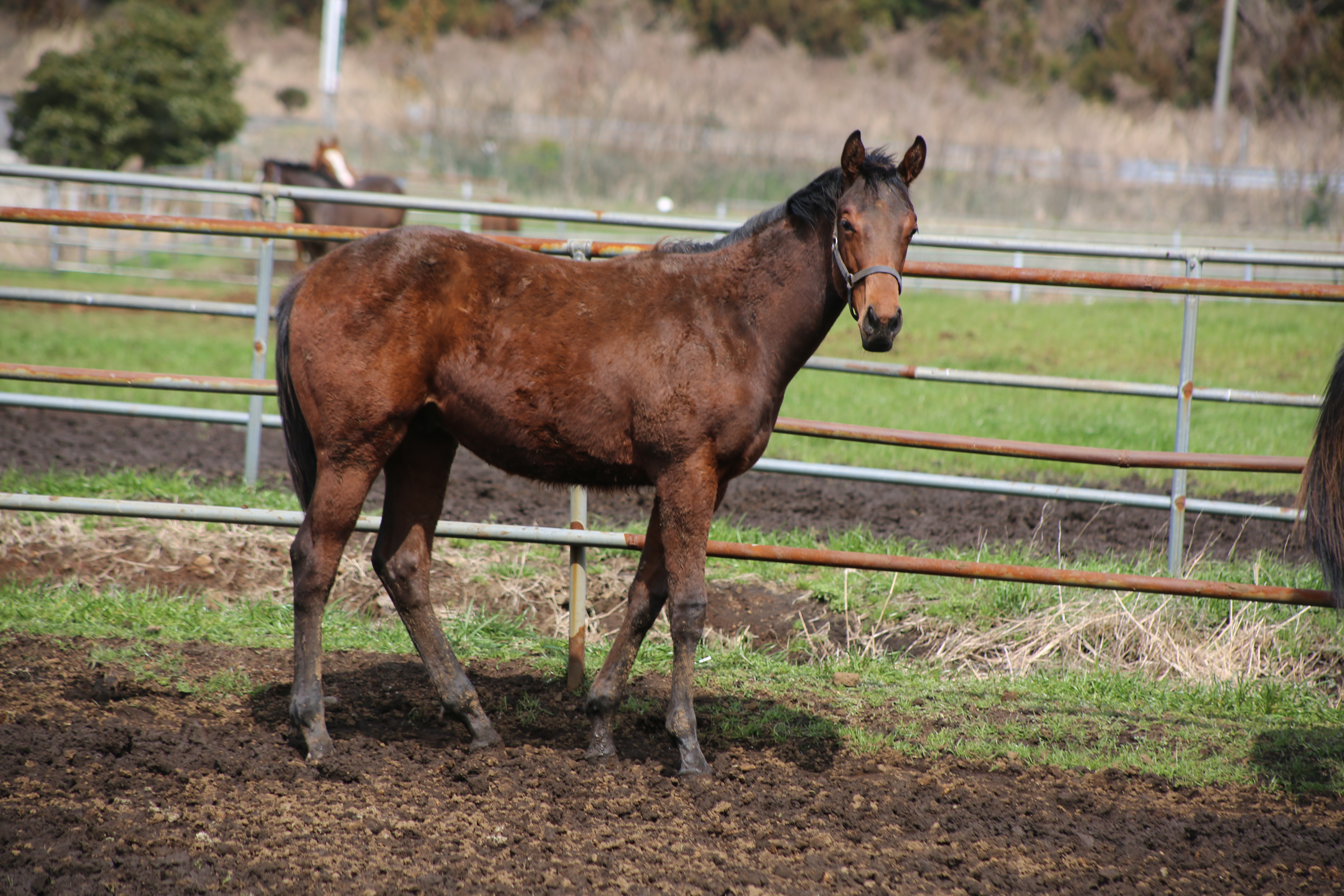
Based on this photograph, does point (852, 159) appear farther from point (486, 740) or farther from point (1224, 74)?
point (1224, 74)

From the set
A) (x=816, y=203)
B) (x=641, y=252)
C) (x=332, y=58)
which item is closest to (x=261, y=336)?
(x=641, y=252)

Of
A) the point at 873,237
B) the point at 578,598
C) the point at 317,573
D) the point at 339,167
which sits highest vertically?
the point at 339,167

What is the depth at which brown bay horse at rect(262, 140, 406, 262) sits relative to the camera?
1324cm

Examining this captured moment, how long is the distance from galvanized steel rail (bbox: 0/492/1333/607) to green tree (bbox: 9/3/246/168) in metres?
18.5

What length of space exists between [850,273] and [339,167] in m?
12.2

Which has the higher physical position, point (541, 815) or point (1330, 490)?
point (1330, 490)

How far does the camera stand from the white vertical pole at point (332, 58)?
24.2 meters

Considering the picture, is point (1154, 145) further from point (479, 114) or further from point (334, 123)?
point (334, 123)

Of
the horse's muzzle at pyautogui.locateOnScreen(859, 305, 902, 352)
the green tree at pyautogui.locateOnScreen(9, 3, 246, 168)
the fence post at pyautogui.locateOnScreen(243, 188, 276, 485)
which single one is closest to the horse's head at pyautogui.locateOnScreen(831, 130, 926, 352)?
the horse's muzzle at pyautogui.locateOnScreen(859, 305, 902, 352)

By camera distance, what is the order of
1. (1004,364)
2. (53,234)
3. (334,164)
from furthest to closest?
(53,234) → (334,164) → (1004,364)

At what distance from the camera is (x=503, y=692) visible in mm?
3832

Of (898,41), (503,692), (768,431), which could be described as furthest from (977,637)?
(898,41)

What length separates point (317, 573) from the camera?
10.6 feet

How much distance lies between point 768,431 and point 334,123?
26.1m
